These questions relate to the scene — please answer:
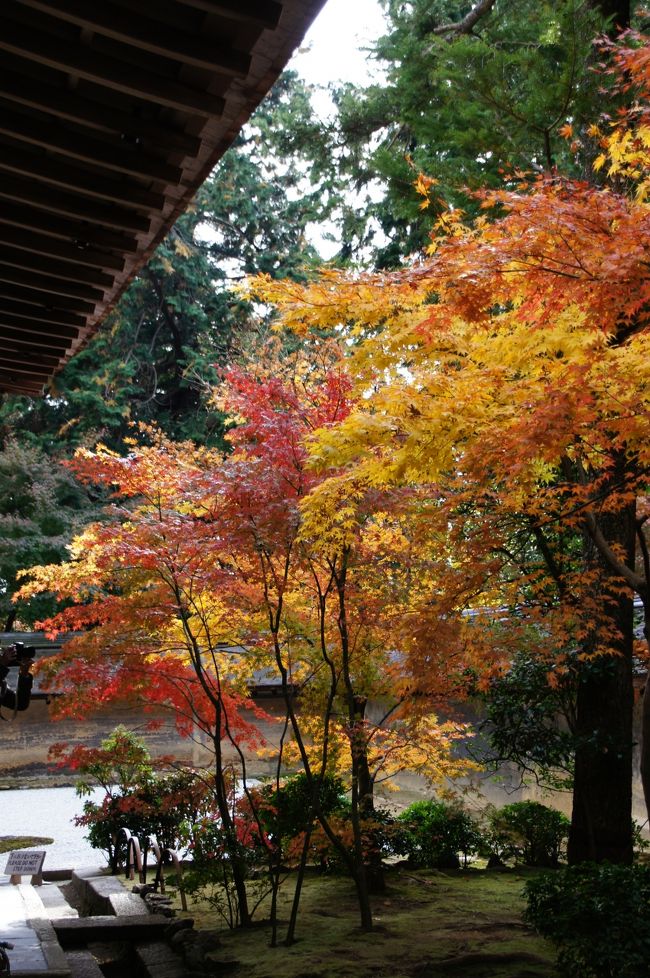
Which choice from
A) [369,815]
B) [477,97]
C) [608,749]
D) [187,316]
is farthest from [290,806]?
[187,316]

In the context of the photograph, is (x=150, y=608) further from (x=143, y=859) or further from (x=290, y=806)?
(x=143, y=859)

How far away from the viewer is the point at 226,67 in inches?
88.0

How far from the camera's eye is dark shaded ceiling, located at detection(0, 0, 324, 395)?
217 cm

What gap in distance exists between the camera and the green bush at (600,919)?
5289 mm

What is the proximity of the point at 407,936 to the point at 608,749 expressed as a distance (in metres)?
2.54

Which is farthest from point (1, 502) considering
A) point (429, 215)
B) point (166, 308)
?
point (429, 215)

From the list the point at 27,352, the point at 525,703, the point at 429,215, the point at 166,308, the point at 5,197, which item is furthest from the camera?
the point at 166,308

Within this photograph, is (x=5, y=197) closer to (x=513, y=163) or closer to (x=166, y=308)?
(x=513, y=163)

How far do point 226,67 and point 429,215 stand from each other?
800 cm

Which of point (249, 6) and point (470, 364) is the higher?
point (470, 364)

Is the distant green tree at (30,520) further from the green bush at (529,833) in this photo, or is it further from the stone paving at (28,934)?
the green bush at (529,833)

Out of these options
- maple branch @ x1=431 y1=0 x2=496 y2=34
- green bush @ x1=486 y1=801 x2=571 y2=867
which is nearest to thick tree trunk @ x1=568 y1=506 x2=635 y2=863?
green bush @ x1=486 y1=801 x2=571 y2=867

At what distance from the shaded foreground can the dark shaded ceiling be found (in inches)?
219

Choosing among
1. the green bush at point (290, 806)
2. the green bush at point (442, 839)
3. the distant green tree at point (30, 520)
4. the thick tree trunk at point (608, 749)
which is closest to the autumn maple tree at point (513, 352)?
the thick tree trunk at point (608, 749)
